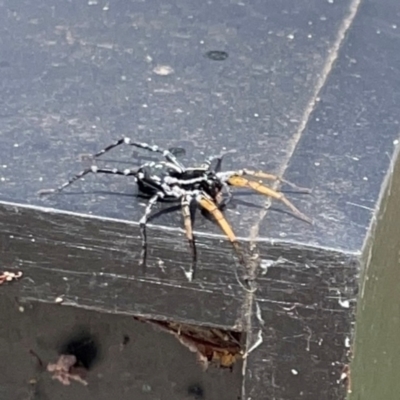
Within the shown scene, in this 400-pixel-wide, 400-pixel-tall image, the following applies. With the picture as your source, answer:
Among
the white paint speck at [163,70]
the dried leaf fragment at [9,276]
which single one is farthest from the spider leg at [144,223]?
the white paint speck at [163,70]

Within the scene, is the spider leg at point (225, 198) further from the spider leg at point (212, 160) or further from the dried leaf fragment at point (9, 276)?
the dried leaf fragment at point (9, 276)

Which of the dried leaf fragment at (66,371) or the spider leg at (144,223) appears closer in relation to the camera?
the spider leg at (144,223)

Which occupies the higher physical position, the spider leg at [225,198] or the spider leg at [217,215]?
the spider leg at [217,215]

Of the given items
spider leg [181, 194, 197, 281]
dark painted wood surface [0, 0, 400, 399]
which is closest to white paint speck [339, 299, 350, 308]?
dark painted wood surface [0, 0, 400, 399]

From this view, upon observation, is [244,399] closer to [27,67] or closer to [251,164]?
[251,164]

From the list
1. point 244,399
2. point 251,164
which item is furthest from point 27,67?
point 244,399

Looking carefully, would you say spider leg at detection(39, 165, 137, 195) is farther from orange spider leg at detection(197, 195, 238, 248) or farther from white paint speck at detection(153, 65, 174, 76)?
white paint speck at detection(153, 65, 174, 76)

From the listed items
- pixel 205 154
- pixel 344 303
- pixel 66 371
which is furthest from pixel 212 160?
pixel 66 371
